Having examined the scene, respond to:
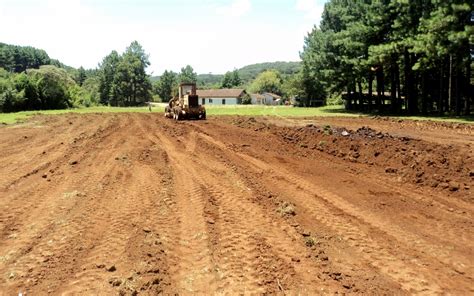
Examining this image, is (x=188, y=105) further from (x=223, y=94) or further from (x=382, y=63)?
(x=223, y=94)

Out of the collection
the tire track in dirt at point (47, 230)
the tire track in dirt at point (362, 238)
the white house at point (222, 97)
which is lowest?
the tire track in dirt at point (362, 238)

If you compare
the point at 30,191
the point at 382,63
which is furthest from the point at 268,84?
the point at 30,191

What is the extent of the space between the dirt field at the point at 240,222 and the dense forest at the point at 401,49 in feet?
59.5

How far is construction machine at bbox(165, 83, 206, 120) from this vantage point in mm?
32844

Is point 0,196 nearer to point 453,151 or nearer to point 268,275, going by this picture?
point 268,275

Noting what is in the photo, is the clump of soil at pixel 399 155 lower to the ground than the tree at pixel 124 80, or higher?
lower

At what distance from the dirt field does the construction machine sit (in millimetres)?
16868

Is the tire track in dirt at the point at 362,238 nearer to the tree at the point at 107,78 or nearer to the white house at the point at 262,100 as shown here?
the tree at the point at 107,78

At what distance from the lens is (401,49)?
37.2 metres

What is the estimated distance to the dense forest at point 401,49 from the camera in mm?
30641

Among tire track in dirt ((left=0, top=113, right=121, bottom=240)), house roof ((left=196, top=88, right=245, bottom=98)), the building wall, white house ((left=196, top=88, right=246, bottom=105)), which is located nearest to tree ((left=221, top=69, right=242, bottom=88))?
house roof ((left=196, top=88, right=245, bottom=98))

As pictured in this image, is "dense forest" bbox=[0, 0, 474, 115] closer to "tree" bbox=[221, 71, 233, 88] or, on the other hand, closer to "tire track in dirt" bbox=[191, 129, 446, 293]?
"tire track in dirt" bbox=[191, 129, 446, 293]

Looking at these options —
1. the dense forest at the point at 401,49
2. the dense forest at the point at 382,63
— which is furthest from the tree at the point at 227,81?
the dense forest at the point at 401,49

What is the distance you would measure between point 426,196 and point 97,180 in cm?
849
